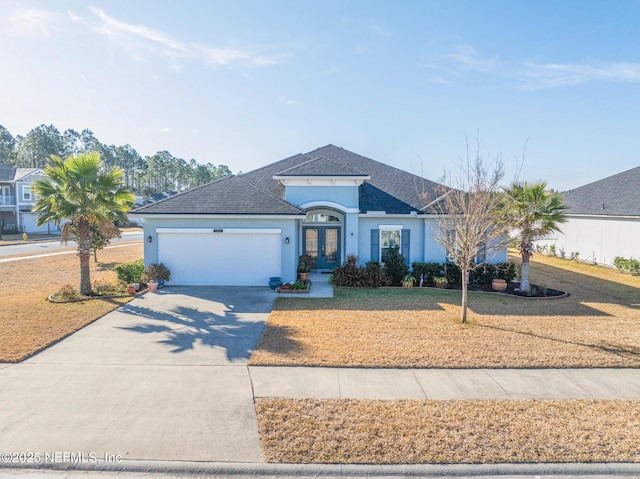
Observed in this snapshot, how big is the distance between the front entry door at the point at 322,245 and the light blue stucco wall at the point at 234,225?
10.2 ft

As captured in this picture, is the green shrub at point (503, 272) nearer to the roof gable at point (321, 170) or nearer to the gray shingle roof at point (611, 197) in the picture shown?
the roof gable at point (321, 170)

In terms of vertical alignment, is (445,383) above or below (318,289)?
below

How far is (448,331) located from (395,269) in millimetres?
6289

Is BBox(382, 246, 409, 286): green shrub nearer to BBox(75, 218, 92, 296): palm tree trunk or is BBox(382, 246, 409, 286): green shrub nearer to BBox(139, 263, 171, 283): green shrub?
BBox(139, 263, 171, 283): green shrub

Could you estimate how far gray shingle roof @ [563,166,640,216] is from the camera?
22.2 metres

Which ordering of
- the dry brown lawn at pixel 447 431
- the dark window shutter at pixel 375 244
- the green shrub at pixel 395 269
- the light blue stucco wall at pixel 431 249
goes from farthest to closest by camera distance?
the dark window shutter at pixel 375 244
the light blue stucco wall at pixel 431 249
the green shrub at pixel 395 269
the dry brown lawn at pixel 447 431

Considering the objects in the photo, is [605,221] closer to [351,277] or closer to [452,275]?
[452,275]

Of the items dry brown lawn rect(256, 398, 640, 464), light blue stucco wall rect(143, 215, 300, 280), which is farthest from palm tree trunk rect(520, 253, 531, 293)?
light blue stucco wall rect(143, 215, 300, 280)

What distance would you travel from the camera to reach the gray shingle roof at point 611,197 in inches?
874

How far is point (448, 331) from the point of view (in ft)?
33.1

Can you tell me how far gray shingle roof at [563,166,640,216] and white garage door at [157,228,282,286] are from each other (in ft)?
68.3

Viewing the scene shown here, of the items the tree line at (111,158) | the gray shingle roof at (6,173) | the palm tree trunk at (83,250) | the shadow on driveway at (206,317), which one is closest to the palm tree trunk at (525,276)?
the shadow on driveway at (206,317)

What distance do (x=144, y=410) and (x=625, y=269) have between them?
24.7 metres

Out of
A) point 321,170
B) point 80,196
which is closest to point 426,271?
point 321,170
